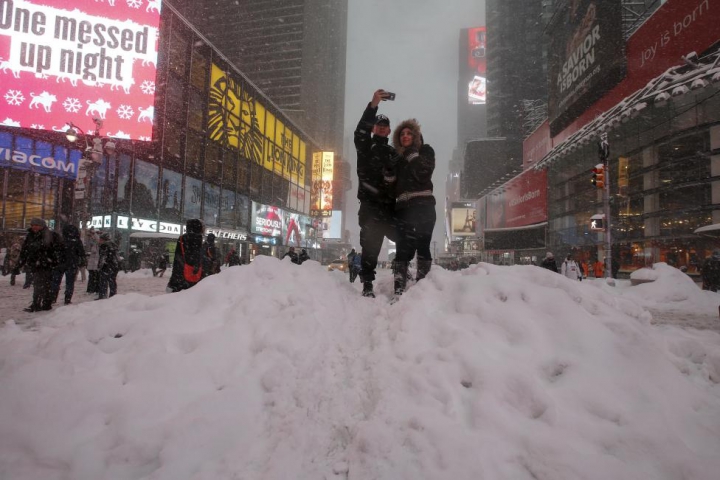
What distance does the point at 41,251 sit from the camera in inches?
243

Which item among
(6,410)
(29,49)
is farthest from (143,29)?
(6,410)

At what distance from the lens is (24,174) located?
2105 centimetres

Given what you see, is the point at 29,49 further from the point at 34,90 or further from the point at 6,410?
the point at 6,410

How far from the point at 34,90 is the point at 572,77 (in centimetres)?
3889

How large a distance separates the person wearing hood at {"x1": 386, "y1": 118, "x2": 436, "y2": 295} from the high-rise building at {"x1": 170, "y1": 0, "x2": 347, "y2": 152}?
97.3 meters

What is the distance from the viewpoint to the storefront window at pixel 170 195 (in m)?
27.9

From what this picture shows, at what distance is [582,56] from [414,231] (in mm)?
30909

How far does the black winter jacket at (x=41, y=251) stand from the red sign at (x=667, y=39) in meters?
25.0

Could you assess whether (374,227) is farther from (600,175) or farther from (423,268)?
(600,175)

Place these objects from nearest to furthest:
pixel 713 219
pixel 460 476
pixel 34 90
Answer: pixel 460 476 < pixel 713 219 < pixel 34 90

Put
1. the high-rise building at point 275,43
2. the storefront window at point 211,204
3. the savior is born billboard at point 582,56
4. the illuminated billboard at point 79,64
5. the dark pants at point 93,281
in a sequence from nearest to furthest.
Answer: the dark pants at point 93,281
the illuminated billboard at point 79,64
the savior is born billboard at point 582,56
the storefront window at point 211,204
the high-rise building at point 275,43

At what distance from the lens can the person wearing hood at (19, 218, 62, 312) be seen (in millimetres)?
6168

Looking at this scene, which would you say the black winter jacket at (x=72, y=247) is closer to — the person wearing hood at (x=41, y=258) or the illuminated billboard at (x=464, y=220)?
the person wearing hood at (x=41, y=258)

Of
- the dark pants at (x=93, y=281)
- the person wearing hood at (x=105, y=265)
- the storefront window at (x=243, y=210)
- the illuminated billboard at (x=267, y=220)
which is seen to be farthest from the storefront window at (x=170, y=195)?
the person wearing hood at (x=105, y=265)
